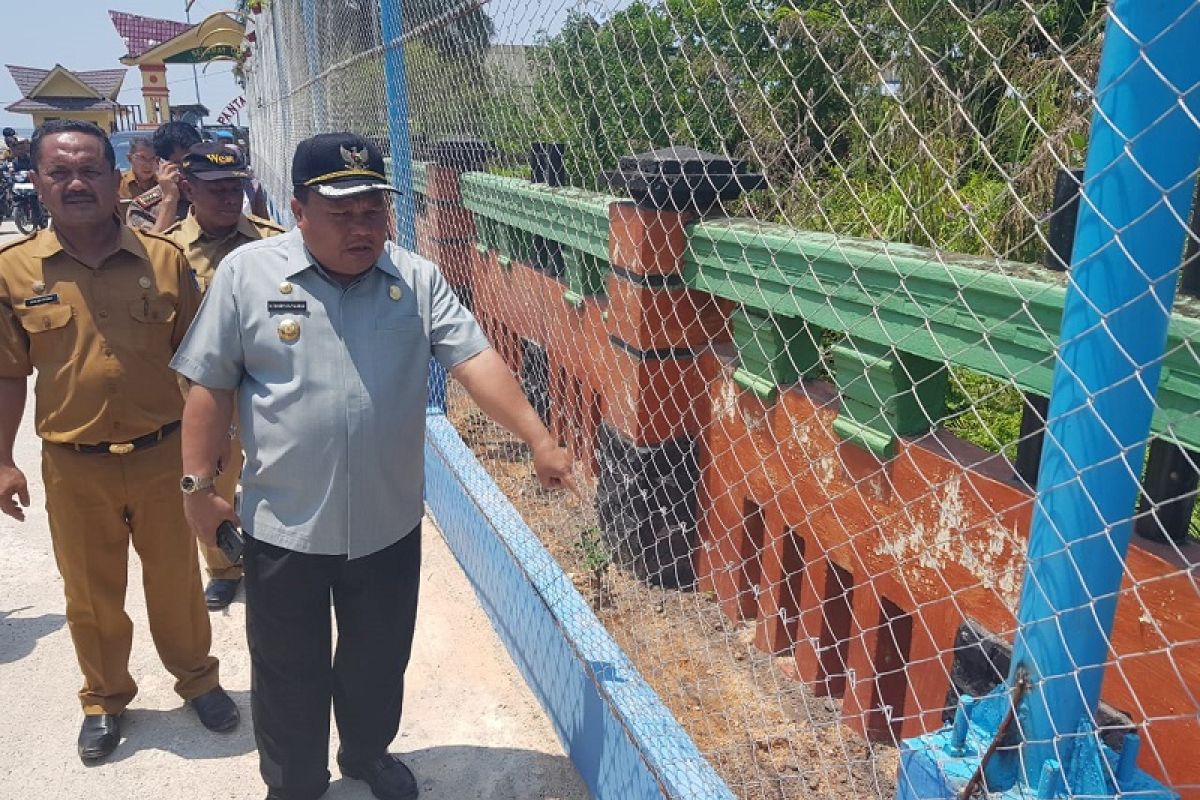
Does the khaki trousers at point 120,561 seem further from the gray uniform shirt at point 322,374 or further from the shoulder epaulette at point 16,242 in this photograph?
the gray uniform shirt at point 322,374

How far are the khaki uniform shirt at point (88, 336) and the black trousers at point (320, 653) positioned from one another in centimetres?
77

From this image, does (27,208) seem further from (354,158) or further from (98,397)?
(354,158)

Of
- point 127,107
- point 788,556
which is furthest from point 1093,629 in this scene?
point 127,107

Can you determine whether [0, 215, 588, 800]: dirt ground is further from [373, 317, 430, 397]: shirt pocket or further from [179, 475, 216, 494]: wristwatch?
[373, 317, 430, 397]: shirt pocket

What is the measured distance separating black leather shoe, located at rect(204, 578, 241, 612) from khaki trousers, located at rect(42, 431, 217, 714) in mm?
758

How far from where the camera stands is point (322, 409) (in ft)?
7.16

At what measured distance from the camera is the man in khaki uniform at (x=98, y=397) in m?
2.68

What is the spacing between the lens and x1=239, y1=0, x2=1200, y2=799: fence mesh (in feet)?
4.91

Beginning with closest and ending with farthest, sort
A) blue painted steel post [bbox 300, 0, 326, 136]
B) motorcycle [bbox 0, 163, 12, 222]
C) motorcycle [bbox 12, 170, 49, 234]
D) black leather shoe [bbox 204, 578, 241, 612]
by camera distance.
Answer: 1. black leather shoe [bbox 204, 578, 241, 612]
2. blue painted steel post [bbox 300, 0, 326, 136]
3. motorcycle [bbox 12, 170, 49, 234]
4. motorcycle [bbox 0, 163, 12, 222]

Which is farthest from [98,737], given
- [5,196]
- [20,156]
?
[20,156]

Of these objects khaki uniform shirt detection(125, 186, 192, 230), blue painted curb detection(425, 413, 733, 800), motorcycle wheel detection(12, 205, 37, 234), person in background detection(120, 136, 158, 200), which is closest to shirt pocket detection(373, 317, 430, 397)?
blue painted curb detection(425, 413, 733, 800)

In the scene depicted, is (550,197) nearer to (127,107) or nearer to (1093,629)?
(1093,629)

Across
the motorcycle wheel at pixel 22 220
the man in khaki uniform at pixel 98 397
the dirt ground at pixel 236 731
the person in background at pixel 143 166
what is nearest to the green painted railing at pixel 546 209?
the man in khaki uniform at pixel 98 397

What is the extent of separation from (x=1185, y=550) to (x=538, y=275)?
2.73 m
